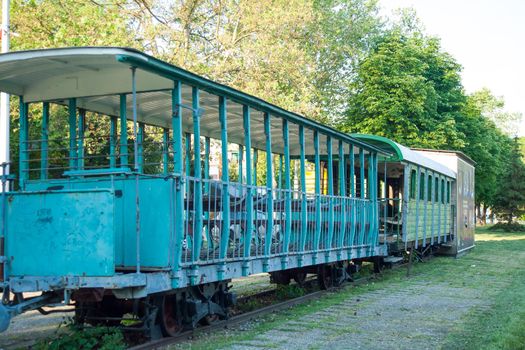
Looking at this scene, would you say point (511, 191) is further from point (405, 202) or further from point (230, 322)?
point (230, 322)

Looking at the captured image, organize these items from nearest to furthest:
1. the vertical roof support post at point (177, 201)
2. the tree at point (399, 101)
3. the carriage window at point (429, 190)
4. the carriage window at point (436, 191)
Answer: the vertical roof support post at point (177, 201)
the carriage window at point (429, 190)
the carriage window at point (436, 191)
the tree at point (399, 101)

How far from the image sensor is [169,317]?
29.5 feet

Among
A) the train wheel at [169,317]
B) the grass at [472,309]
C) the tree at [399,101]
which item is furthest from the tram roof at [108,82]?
the tree at [399,101]

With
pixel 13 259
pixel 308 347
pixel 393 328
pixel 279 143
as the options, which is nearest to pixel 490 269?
pixel 279 143

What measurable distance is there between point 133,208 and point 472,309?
22.1 feet

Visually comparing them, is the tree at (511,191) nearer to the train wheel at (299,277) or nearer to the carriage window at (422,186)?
the carriage window at (422,186)

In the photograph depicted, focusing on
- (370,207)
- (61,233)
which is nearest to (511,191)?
(370,207)

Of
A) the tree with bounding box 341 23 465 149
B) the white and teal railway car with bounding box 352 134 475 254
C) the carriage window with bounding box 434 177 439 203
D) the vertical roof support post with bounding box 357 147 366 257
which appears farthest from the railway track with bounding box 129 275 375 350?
the tree with bounding box 341 23 465 149

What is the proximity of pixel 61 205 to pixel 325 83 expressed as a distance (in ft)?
110

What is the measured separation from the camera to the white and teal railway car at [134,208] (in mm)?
7367

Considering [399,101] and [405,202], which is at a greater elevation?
[399,101]

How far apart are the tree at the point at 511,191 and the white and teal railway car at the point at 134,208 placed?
47639 mm

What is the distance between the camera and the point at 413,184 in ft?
62.5

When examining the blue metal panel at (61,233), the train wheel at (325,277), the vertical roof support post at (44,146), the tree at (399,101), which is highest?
the tree at (399,101)
